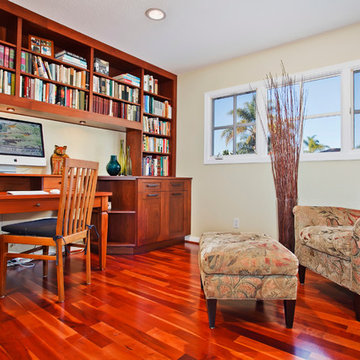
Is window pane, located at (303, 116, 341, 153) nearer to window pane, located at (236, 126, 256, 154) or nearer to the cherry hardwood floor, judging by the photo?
window pane, located at (236, 126, 256, 154)

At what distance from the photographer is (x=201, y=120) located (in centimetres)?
392

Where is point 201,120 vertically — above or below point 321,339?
above

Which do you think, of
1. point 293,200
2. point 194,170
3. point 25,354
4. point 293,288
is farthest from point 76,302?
point 194,170

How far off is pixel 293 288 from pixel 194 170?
8.22ft

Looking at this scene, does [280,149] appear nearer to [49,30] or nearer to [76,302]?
[76,302]

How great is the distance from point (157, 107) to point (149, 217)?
1545 mm

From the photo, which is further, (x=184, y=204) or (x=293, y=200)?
(x=184, y=204)

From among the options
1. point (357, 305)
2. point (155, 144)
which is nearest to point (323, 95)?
point (155, 144)

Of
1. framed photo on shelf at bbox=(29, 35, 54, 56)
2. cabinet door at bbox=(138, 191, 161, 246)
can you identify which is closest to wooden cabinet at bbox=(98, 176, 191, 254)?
cabinet door at bbox=(138, 191, 161, 246)

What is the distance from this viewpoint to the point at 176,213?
3.75 meters

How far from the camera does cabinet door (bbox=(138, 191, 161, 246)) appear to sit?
325 centimetres

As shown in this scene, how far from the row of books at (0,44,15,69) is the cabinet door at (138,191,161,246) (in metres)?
1.73

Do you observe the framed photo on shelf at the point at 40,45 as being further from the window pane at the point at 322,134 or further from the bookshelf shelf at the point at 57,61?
the window pane at the point at 322,134

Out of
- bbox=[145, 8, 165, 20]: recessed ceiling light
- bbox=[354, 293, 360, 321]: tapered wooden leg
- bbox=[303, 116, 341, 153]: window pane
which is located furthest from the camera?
bbox=[303, 116, 341, 153]: window pane
